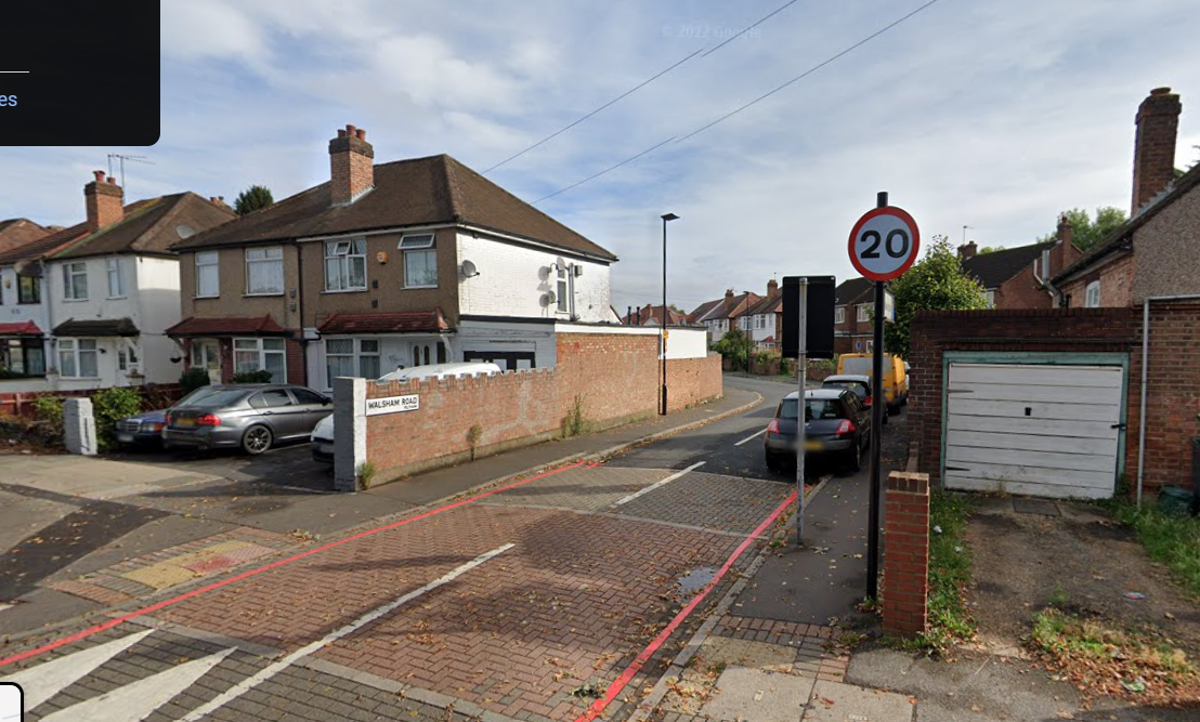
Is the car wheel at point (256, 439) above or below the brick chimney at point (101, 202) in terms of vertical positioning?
below

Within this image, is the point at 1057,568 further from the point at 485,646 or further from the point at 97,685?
the point at 97,685

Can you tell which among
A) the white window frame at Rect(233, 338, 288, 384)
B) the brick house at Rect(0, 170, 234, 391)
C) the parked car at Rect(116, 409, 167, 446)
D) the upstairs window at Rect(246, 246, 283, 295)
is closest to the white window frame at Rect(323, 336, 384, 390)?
the white window frame at Rect(233, 338, 288, 384)

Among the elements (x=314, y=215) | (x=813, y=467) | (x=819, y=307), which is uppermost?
(x=314, y=215)

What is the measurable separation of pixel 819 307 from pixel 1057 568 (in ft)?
11.2

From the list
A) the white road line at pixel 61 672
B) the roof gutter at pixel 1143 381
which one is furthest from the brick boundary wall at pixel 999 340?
the white road line at pixel 61 672

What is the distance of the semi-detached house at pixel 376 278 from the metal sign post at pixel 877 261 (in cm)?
980

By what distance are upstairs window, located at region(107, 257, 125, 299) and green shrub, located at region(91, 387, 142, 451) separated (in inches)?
468

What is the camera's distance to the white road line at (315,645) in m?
4.01

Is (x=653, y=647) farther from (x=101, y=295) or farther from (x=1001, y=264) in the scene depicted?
(x=1001, y=264)

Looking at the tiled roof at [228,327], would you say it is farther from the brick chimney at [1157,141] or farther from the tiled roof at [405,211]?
the brick chimney at [1157,141]

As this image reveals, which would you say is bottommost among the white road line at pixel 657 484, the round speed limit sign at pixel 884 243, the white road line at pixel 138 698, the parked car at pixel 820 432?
the white road line at pixel 657 484

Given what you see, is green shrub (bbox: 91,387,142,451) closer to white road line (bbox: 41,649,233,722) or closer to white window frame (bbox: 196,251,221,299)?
white window frame (bbox: 196,251,221,299)

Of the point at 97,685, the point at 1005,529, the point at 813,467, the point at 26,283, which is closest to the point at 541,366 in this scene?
the point at 813,467

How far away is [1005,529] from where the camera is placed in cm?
723
